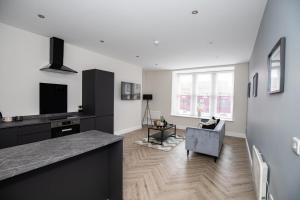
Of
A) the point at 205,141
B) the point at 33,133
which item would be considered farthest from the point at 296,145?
the point at 33,133

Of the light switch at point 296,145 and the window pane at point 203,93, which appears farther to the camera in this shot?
the window pane at point 203,93

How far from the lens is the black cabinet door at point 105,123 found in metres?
3.87

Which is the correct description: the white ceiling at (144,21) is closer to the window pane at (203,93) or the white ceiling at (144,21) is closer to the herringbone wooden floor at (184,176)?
the window pane at (203,93)

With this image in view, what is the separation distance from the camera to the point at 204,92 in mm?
6340

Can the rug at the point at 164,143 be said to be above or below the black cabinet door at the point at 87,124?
below

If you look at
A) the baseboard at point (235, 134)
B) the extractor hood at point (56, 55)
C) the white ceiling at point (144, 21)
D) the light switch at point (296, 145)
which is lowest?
the baseboard at point (235, 134)

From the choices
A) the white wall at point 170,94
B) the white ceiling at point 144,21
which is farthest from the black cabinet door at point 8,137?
the white wall at point 170,94

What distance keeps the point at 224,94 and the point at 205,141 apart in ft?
10.9

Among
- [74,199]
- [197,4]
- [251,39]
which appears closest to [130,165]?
[74,199]

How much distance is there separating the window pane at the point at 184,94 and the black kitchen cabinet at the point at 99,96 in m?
3.71

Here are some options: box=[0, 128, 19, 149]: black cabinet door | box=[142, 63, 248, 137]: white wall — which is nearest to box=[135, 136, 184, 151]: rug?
box=[142, 63, 248, 137]: white wall

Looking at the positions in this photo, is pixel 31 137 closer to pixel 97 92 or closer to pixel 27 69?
pixel 27 69

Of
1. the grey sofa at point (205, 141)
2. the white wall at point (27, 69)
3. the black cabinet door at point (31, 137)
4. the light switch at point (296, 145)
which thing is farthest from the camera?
the grey sofa at point (205, 141)

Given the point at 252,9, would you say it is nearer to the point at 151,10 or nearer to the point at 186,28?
the point at 186,28
